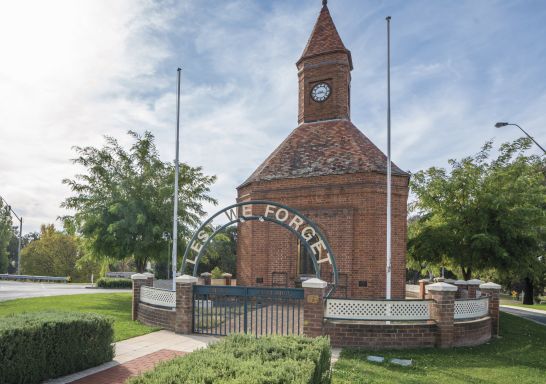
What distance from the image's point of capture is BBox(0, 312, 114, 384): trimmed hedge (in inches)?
247

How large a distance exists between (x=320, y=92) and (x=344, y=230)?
8747mm

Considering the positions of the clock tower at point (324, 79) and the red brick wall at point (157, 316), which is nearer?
the red brick wall at point (157, 316)

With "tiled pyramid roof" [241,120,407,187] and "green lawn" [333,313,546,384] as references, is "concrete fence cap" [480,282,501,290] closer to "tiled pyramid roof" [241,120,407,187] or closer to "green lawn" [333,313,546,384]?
"green lawn" [333,313,546,384]

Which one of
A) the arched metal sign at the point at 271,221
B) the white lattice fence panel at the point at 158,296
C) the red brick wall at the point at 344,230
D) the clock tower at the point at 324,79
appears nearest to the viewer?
the white lattice fence panel at the point at 158,296

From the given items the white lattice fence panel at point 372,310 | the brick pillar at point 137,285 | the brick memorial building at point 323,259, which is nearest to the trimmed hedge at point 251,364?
the brick memorial building at point 323,259

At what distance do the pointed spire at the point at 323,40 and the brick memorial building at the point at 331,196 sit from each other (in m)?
0.12

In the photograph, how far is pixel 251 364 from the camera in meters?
4.49

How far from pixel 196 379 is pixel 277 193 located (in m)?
14.8


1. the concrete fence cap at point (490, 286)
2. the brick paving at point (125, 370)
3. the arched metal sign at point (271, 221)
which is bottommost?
the brick paving at point (125, 370)

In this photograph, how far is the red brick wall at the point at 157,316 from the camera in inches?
455

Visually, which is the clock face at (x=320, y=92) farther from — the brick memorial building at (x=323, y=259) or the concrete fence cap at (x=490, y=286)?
the concrete fence cap at (x=490, y=286)

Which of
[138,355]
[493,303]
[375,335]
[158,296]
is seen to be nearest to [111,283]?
[158,296]

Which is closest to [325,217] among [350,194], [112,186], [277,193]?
[350,194]

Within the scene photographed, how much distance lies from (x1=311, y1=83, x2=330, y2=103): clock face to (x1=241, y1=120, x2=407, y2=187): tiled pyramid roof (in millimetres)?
1374
